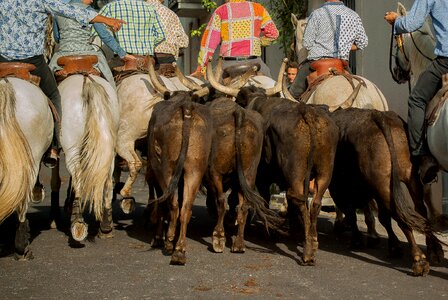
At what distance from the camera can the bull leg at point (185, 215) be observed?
9.38m

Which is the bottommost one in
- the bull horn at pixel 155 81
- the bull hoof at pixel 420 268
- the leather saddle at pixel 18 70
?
the bull hoof at pixel 420 268

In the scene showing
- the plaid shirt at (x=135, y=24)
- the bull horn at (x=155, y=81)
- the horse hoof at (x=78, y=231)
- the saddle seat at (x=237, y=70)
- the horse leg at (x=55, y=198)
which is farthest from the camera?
the saddle seat at (x=237, y=70)

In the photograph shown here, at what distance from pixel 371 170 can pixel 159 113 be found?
220 centimetres

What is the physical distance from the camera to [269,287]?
8453 mm

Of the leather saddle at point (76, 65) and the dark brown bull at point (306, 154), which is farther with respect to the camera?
the leather saddle at point (76, 65)

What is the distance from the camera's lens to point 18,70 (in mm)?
10047

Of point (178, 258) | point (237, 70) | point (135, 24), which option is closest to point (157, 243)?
point (178, 258)

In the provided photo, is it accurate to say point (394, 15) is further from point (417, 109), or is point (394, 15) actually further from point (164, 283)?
point (164, 283)

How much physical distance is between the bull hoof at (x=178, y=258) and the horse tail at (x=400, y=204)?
2.00 m

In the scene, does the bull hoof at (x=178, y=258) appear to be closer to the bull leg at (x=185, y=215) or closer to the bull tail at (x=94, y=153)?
the bull leg at (x=185, y=215)

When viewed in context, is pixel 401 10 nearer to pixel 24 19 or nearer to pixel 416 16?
pixel 416 16

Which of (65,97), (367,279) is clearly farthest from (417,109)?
(65,97)

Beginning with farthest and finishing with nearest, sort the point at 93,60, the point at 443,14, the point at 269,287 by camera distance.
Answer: the point at 93,60 < the point at 443,14 < the point at 269,287

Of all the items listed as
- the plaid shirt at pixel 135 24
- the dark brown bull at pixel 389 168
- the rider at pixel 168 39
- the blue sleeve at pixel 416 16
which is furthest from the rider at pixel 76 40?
the blue sleeve at pixel 416 16
